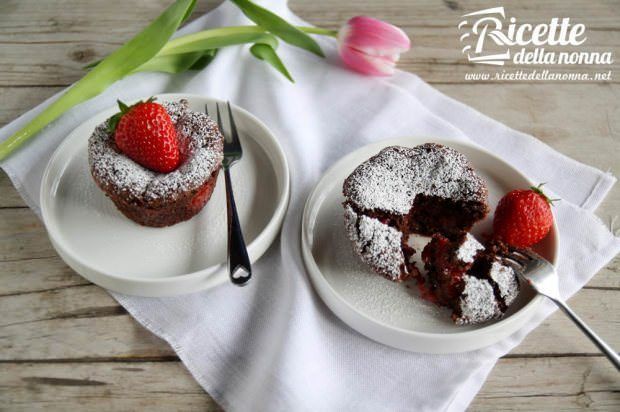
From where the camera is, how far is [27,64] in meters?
2.77

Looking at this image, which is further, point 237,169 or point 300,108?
point 300,108

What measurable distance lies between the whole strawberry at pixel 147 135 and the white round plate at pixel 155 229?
0.85ft

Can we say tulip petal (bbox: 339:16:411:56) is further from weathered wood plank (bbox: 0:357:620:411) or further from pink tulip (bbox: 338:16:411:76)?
weathered wood plank (bbox: 0:357:620:411)

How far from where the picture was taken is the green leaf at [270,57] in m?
2.59

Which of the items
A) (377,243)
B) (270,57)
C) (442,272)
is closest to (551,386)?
(442,272)

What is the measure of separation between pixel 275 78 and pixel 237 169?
1.91 ft

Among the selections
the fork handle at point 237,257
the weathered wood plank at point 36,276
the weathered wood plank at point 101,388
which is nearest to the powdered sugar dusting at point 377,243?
the fork handle at point 237,257

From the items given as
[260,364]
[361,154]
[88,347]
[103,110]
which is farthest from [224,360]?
[103,110]

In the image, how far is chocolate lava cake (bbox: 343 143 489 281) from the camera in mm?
1853

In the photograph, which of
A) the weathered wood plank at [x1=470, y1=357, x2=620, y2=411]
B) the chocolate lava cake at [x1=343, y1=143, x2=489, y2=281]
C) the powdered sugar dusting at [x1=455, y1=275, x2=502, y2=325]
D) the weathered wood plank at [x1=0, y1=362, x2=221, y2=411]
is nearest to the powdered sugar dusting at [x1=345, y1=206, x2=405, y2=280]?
the chocolate lava cake at [x1=343, y1=143, x2=489, y2=281]

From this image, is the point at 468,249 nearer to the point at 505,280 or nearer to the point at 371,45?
the point at 505,280

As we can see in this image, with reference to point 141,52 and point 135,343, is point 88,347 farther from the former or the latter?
point 141,52

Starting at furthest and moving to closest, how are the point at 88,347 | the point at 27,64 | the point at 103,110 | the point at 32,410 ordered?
1. the point at 27,64
2. the point at 103,110
3. the point at 88,347
4. the point at 32,410

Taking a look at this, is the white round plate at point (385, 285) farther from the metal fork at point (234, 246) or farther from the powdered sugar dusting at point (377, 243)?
the metal fork at point (234, 246)
